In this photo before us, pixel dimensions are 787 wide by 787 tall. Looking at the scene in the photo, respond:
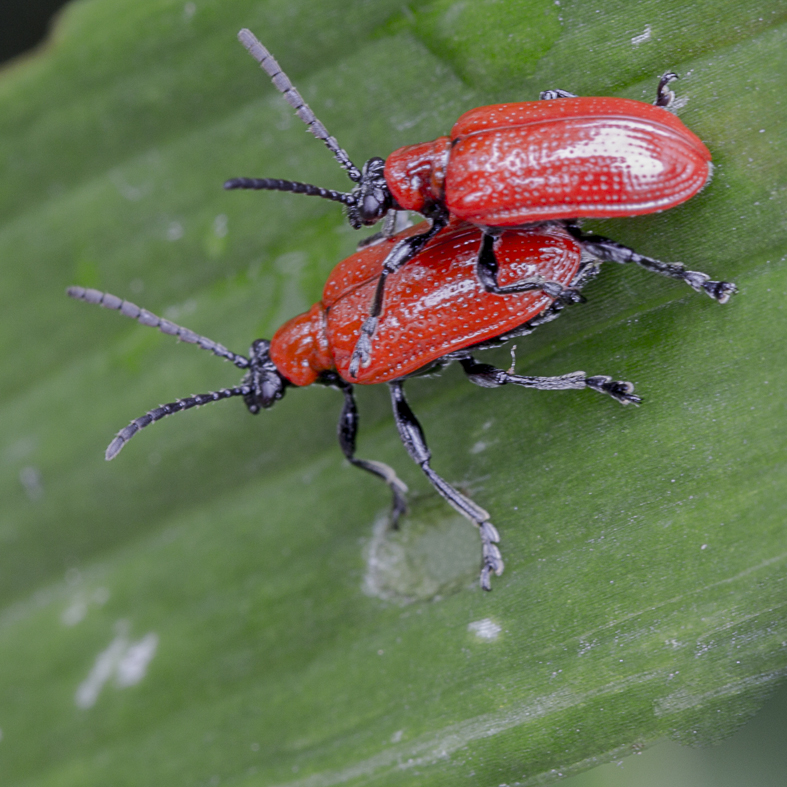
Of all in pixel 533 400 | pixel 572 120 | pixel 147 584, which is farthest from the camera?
pixel 147 584

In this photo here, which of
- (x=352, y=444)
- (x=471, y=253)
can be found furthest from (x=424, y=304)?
(x=352, y=444)

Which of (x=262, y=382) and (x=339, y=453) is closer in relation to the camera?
(x=262, y=382)

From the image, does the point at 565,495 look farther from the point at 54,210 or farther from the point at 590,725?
the point at 54,210

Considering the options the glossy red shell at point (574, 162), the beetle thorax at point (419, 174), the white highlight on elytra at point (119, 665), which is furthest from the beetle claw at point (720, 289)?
the white highlight on elytra at point (119, 665)

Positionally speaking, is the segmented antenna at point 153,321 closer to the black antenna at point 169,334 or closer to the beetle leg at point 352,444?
the black antenna at point 169,334

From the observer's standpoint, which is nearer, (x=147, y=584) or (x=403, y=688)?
(x=403, y=688)

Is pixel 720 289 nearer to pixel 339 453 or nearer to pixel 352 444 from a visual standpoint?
pixel 352 444

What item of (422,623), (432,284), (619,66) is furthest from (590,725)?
(619,66)
